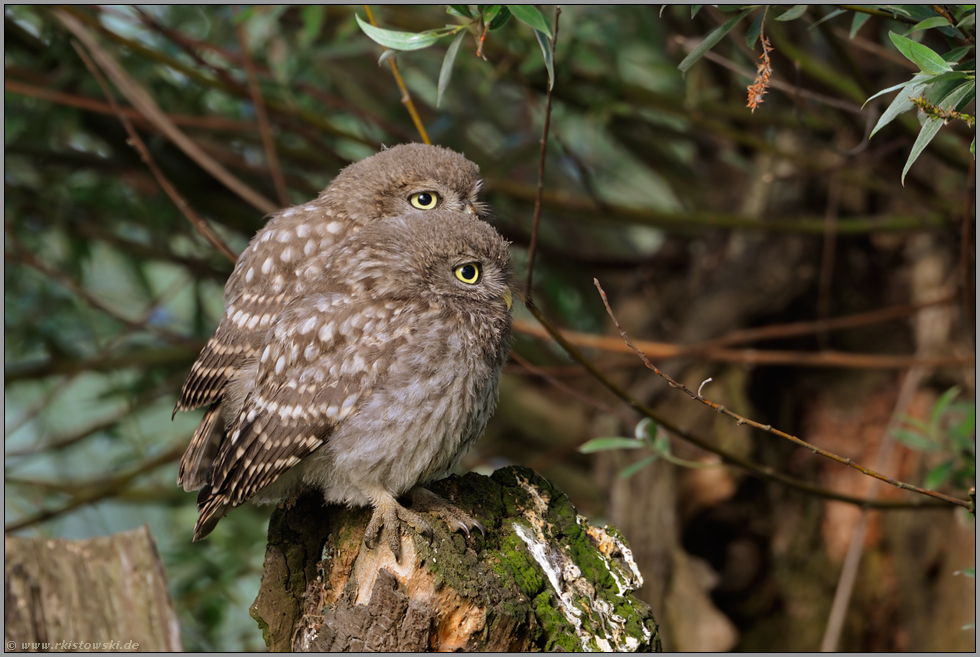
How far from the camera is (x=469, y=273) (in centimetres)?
238

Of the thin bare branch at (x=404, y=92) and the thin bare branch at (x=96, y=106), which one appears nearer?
the thin bare branch at (x=404, y=92)

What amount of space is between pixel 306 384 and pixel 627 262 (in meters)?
3.14

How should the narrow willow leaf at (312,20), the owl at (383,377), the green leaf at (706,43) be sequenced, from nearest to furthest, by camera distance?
the green leaf at (706,43)
the owl at (383,377)
the narrow willow leaf at (312,20)

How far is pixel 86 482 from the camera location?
5203 millimetres

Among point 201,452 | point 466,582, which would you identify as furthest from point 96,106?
point 466,582

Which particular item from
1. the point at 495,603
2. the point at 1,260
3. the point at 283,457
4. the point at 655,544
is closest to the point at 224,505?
the point at 283,457

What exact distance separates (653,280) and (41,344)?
350cm

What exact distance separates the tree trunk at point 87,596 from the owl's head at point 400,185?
1266mm

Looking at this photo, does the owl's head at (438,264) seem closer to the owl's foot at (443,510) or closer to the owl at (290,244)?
the owl at (290,244)

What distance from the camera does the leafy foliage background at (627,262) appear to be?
3.97m

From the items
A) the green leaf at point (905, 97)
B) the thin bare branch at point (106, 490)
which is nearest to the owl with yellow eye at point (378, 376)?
the green leaf at point (905, 97)

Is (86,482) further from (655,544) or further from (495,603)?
(495,603)

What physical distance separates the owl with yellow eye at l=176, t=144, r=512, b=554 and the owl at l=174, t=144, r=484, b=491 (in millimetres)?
95

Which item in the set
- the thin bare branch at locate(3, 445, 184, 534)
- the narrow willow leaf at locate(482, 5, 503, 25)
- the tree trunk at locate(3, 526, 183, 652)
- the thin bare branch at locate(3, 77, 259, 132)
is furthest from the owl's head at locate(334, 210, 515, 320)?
the thin bare branch at locate(3, 445, 184, 534)
